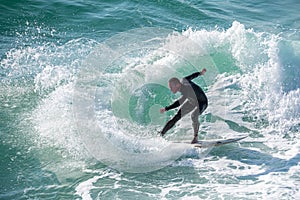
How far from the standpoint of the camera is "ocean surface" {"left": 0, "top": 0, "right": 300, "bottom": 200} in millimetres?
7875

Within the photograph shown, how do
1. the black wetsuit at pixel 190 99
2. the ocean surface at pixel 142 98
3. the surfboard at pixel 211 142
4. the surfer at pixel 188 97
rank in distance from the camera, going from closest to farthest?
the ocean surface at pixel 142 98
the surfer at pixel 188 97
the black wetsuit at pixel 190 99
the surfboard at pixel 211 142

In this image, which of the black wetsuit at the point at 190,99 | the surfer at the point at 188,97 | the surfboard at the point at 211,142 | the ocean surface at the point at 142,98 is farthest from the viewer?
the surfboard at the point at 211,142

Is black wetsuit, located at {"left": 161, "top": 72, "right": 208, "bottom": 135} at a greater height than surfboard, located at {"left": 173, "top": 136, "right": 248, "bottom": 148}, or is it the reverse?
black wetsuit, located at {"left": 161, "top": 72, "right": 208, "bottom": 135}

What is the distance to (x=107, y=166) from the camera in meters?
8.36

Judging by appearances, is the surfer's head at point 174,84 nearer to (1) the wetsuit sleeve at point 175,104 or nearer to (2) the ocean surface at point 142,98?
(1) the wetsuit sleeve at point 175,104

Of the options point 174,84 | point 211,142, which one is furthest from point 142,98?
point 174,84

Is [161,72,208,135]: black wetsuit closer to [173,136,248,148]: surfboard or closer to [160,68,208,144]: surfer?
[160,68,208,144]: surfer

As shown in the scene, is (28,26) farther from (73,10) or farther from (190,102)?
(190,102)

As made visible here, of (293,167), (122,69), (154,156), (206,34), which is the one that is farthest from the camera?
(206,34)

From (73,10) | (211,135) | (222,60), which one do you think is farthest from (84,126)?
(73,10)

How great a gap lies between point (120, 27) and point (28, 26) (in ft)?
11.0

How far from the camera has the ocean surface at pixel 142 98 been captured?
7875mm

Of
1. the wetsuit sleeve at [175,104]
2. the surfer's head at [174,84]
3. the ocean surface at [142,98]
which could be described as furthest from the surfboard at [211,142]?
the surfer's head at [174,84]

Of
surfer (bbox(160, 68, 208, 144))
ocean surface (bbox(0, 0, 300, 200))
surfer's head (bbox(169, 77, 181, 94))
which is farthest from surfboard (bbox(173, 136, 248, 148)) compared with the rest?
surfer's head (bbox(169, 77, 181, 94))
